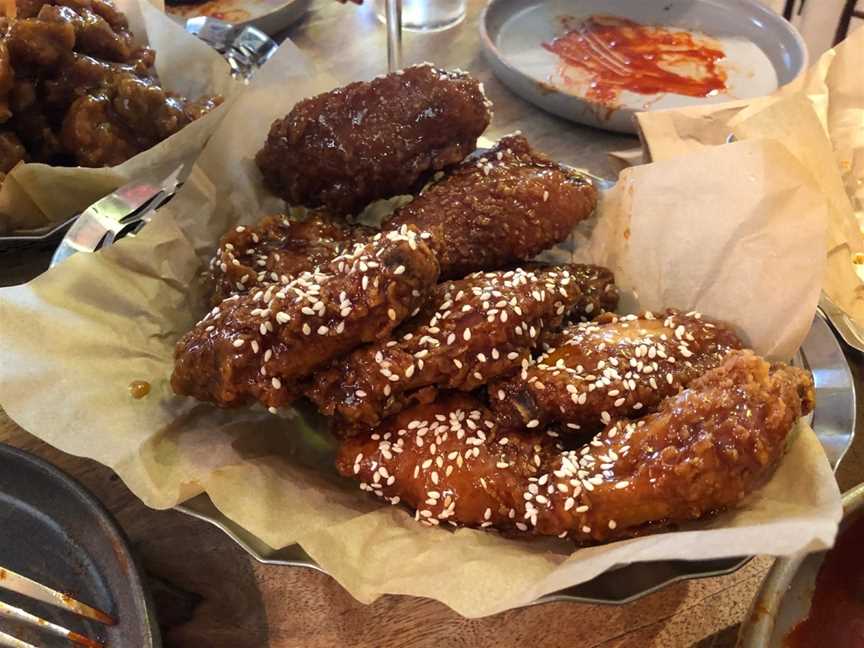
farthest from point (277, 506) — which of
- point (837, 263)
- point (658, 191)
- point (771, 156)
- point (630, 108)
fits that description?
point (630, 108)

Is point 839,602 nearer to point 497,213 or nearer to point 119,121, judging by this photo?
point 497,213

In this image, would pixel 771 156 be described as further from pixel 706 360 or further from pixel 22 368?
pixel 22 368

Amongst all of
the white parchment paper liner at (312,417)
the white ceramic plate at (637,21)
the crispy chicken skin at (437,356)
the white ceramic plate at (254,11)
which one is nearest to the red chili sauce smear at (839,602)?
the white parchment paper liner at (312,417)

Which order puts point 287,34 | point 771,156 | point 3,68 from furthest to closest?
point 287,34 < point 3,68 < point 771,156

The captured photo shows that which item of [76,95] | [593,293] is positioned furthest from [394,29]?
[593,293]

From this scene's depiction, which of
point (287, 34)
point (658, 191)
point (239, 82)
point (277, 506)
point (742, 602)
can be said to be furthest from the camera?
point (287, 34)

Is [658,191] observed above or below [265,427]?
above

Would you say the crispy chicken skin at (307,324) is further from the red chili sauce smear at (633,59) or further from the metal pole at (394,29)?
the red chili sauce smear at (633,59)
